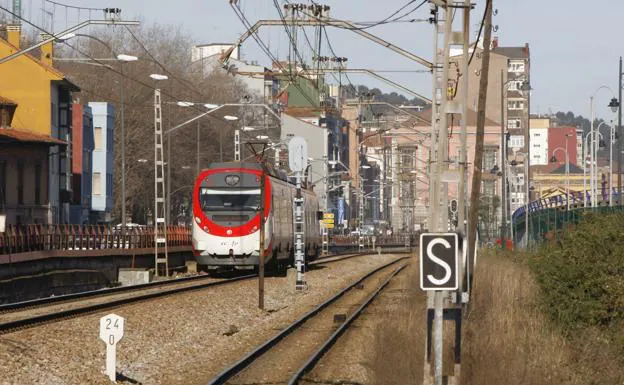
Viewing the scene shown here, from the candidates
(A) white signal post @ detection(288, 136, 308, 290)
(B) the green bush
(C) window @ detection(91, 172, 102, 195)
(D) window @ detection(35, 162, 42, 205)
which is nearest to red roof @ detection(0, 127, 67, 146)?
(D) window @ detection(35, 162, 42, 205)

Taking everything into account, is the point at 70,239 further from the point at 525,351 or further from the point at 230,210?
the point at 525,351

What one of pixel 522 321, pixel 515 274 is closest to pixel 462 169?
pixel 522 321

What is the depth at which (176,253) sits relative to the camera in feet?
195

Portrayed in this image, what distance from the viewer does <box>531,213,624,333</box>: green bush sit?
2612cm

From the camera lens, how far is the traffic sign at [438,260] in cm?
1456

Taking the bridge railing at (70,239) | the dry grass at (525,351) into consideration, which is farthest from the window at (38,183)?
the dry grass at (525,351)

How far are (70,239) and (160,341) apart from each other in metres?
27.6

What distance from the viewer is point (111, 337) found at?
18875 millimetres

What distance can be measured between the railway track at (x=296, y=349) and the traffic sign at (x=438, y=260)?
4373mm

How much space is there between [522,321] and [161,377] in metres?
7.01

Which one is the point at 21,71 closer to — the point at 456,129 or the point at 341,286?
the point at 341,286

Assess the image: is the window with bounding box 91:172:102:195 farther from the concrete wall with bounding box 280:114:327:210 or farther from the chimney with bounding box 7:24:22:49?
the concrete wall with bounding box 280:114:327:210

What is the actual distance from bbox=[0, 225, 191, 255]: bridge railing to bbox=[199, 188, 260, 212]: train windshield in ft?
20.7

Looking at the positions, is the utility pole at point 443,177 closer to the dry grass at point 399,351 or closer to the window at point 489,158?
the dry grass at point 399,351
